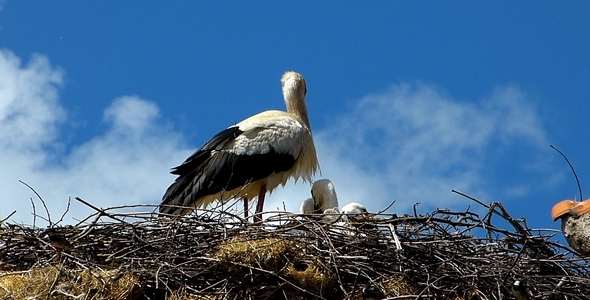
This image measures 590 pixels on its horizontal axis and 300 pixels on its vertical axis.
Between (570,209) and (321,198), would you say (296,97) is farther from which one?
(570,209)

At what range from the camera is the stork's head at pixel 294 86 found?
9.24 m

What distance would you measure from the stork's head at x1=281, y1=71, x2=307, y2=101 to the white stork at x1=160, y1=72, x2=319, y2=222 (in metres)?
0.38

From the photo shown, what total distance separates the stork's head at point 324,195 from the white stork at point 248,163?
570 mm

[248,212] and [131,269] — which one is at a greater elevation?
[248,212]

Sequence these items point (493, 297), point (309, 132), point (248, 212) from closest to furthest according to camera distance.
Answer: point (493, 297) → point (248, 212) → point (309, 132)

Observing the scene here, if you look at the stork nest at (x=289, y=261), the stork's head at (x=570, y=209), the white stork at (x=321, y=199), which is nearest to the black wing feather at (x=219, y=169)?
the white stork at (x=321, y=199)

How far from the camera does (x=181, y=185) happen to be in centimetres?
818

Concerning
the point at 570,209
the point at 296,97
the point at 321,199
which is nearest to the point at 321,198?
the point at 321,199

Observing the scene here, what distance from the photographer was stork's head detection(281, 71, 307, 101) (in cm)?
924

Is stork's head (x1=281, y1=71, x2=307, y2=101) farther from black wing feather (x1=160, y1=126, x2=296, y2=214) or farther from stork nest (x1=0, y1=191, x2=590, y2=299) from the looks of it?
stork nest (x1=0, y1=191, x2=590, y2=299)

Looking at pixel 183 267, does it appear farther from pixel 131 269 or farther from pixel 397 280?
pixel 397 280

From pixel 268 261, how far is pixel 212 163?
9.38 feet

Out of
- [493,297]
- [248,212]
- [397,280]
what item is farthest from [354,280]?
[248,212]

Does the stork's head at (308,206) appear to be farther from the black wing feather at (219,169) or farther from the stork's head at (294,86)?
the stork's head at (294,86)
